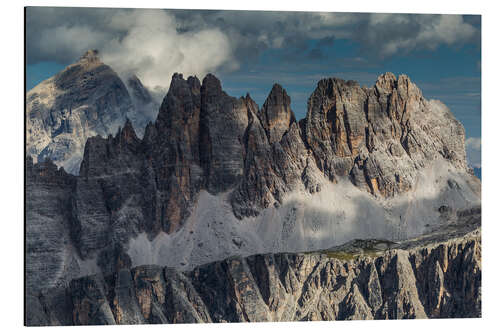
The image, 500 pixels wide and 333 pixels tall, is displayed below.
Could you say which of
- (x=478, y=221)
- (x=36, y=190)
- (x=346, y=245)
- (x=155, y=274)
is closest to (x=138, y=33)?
(x=36, y=190)

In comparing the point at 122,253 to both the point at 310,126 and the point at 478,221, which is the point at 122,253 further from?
the point at 478,221

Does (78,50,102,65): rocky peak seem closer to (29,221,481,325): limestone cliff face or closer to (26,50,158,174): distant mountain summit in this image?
(26,50,158,174): distant mountain summit

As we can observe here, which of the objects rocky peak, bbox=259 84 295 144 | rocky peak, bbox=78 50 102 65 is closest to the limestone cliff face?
rocky peak, bbox=259 84 295 144

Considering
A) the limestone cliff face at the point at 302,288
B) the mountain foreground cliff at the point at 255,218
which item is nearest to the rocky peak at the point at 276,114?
the mountain foreground cliff at the point at 255,218

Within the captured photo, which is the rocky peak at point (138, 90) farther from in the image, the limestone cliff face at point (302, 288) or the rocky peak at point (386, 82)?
the rocky peak at point (386, 82)

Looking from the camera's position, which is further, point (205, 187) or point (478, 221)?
point (205, 187)
